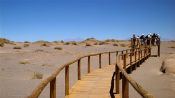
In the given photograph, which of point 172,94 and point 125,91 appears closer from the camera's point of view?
point 125,91

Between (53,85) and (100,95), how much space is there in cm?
250

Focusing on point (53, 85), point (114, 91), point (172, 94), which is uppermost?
point (53, 85)

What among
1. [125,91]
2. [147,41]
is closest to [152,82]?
[125,91]

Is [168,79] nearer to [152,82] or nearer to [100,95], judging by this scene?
[152,82]

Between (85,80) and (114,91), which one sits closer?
(114,91)

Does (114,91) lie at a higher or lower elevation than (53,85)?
lower

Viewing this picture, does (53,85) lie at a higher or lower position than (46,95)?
higher

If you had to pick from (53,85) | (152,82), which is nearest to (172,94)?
(152,82)

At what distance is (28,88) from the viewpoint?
47.1ft

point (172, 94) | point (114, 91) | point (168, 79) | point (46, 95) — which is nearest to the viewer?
point (114, 91)

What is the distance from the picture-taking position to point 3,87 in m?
14.5

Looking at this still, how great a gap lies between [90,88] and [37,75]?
316 inches

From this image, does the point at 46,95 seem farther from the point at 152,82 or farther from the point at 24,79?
the point at 152,82

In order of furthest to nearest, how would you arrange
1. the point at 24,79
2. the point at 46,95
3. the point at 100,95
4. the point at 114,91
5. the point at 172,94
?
the point at 24,79 < the point at 172,94 < the point at 46,95 < the point at 114,91 < the point at 100,95
